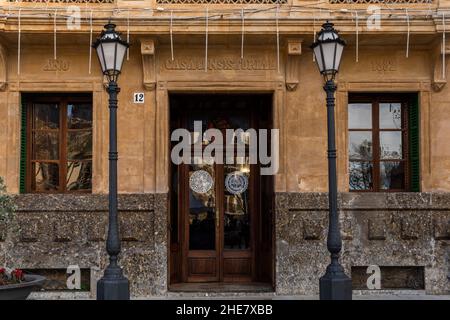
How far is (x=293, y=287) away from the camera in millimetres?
11453

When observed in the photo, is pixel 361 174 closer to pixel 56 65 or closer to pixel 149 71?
pixel 149 71

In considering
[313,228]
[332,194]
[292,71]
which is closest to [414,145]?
[313,228]

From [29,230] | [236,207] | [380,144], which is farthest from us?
[236,207]

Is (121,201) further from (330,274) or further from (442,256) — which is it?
(442,256)

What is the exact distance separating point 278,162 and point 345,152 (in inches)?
49.7

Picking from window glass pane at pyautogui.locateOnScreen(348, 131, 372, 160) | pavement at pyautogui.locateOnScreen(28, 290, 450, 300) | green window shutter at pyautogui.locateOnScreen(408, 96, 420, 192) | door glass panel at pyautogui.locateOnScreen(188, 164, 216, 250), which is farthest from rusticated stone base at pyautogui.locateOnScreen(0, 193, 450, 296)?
door glass panel at pyautogui.locateOnScreen(188, 164, 216, 250)

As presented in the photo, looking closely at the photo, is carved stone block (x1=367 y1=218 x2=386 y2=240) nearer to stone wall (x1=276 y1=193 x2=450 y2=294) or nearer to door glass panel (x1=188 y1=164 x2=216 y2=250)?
stone wall (x1=276 y1=193 x2=450 y2=294)

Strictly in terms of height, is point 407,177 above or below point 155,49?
below

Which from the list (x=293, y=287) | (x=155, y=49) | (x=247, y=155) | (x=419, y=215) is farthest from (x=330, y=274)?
(x=155, y=49)

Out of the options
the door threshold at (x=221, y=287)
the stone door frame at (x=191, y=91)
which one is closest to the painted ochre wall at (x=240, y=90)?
the stone door frame at (x=191, y=91)

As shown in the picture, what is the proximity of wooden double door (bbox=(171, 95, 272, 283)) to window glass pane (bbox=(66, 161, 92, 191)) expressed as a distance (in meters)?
1.68

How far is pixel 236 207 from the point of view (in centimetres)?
1271

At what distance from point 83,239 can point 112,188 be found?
2.49 m

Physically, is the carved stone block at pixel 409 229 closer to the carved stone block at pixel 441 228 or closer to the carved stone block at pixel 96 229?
the carved stone block at pixel 441 228
